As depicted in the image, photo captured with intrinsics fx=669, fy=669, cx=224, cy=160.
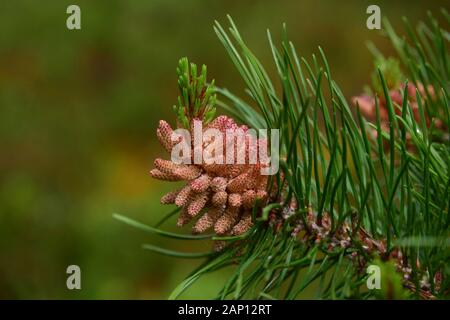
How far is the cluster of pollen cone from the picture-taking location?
0.36 m

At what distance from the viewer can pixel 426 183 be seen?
→ 34 cm

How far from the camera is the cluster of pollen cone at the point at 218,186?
36 centimetres

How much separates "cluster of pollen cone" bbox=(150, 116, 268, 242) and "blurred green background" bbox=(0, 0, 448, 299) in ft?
2.58

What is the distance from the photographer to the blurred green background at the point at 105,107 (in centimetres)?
121

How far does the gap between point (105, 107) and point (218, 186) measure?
1.18m

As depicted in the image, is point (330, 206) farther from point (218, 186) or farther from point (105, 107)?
point (105, 107)

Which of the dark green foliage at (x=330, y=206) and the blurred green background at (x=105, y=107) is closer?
the dark green foliage at (x=330, y=206)

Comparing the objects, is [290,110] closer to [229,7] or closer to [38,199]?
[38,199]

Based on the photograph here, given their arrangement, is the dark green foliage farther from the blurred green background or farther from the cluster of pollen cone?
the blurred green background

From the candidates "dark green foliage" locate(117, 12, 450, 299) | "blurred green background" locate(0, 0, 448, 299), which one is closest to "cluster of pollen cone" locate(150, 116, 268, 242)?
"dark green foliage" locate(117, 12, 450, 299)

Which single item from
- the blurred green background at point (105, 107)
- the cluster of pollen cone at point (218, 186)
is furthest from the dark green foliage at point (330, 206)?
the blurred green background at point (105, 107)

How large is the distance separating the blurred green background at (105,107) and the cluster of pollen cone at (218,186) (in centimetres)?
79

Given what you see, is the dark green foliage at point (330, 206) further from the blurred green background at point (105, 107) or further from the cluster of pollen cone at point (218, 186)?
the blurred green background at point (105, 107)

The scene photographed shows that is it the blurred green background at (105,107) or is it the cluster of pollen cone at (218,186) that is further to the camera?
the blurred green background at (105,107)
